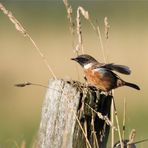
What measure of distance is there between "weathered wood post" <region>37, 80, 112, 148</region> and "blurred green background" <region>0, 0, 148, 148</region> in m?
1.48

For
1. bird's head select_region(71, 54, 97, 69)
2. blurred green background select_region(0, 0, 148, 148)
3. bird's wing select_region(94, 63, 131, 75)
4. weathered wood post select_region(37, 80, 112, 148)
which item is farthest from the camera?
blurred green background select_region(0, 0, 148, 148)

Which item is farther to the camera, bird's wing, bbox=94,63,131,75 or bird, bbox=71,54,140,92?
bird, bbox=71,54,140,92

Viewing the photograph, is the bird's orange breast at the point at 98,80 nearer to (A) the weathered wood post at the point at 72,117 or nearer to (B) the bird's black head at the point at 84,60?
(B) the bird's black head at the point at 84,60

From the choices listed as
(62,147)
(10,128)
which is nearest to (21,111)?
(10,128)

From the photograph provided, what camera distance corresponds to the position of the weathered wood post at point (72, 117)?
15.8ft

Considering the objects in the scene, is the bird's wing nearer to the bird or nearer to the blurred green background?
the bird

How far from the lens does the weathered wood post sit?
4.81m

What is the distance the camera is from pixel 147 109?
1227 centimetres

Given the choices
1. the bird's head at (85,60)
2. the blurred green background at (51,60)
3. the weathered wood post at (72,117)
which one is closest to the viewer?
the weathered wood post at (72,117)

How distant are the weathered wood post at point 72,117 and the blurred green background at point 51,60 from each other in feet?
4.87

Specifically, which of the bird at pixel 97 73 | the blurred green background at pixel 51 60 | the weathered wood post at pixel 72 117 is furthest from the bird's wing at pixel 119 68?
the blurred green background at pixel 51 60

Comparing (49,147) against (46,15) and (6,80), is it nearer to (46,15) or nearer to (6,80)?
(6,80)

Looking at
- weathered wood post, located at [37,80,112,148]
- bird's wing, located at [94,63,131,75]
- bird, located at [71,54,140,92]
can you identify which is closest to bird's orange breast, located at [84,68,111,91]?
bird, located at [71,54,140,92]

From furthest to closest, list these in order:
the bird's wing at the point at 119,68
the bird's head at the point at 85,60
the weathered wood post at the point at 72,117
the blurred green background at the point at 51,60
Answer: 1. the blurred green background at the point at 51,60
2. the bird's head at the point at 85,60
3. the bird's wing at the point at 119,68
4. the weathered wood post at the point at 72,117
